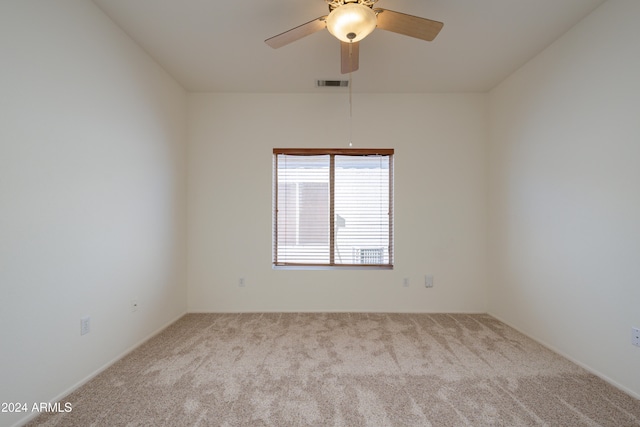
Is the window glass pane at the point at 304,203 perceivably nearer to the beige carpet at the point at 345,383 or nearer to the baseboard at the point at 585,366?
the beige carpet at the point at 345,383

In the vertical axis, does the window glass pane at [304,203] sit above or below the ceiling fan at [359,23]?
below

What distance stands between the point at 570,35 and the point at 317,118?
7.95 feet

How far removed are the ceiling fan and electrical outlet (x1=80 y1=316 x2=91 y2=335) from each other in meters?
2.33

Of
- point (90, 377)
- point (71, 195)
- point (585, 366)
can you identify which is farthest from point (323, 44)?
point (585, 366)

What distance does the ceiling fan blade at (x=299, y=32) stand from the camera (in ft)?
5.83

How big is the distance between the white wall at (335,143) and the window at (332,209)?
163mm

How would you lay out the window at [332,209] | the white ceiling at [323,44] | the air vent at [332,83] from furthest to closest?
the window at [332,209], the air vent at [332,83], the white ceiling at [323,44]

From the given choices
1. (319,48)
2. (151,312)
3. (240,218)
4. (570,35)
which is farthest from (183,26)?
(570,35)

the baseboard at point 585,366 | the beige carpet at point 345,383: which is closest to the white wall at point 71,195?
the beige carpet at point 345,383

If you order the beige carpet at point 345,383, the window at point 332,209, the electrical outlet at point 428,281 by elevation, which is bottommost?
the beige carpet at point 345,383

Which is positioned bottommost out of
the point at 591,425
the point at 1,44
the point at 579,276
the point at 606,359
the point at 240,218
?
the point at 591,425

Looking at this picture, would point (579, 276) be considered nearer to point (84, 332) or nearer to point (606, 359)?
point (606, 359)

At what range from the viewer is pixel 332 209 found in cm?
357

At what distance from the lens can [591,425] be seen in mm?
1542
